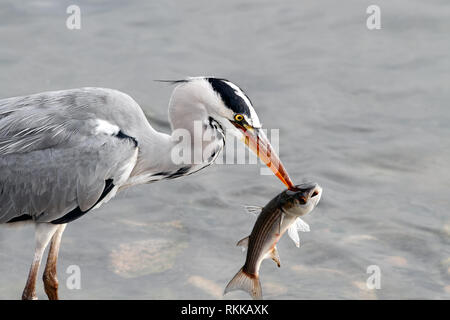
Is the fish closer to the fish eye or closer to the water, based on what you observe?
the fish eye

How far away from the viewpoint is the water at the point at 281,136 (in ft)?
22.8

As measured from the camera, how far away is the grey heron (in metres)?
5.98

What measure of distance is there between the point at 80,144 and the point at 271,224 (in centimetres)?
159

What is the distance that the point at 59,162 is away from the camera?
6004 mm

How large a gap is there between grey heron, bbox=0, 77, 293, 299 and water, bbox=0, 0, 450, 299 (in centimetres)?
86

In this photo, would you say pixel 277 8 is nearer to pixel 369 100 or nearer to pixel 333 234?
pixel 369 100

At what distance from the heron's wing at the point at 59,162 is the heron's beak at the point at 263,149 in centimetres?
91

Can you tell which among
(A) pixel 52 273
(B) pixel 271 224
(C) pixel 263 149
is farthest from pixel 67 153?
(B) pixel 271 224

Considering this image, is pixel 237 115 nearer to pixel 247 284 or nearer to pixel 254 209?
pixel 254 209

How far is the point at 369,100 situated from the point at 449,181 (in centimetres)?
200

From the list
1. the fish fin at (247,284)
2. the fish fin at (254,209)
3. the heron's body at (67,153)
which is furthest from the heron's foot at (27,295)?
the fish fin at (254,209)

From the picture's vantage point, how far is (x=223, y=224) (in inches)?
303

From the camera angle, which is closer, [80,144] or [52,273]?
[80,144]
